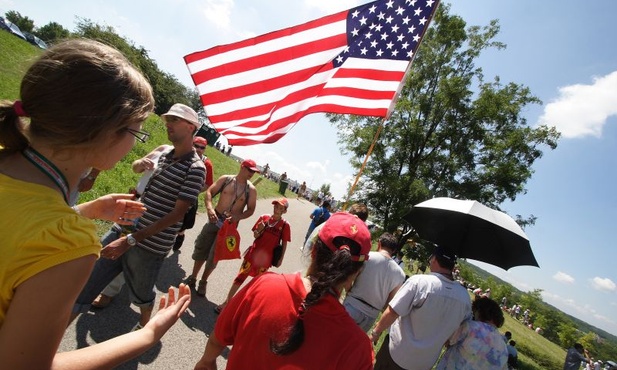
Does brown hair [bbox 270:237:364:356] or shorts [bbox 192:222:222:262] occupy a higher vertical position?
brown hair [bbox 270:237:364:356]

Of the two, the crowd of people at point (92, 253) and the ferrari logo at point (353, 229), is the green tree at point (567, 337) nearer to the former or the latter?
the ferrari logo at point (353, 229)

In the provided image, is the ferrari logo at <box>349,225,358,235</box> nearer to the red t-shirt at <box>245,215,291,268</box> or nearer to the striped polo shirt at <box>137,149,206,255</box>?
the striped polo shirt at <box>137,149,206,255</box>

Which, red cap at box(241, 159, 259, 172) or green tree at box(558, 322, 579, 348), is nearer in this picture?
red cap at box(241, 159, 259, 172)

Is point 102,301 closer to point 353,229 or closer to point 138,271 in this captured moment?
point 138,271

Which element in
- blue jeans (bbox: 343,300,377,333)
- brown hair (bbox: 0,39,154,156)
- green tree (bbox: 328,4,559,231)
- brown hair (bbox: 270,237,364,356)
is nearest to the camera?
brown hair (bbox: 0,39,154,156)

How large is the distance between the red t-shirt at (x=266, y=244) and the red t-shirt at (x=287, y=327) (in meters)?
3.30

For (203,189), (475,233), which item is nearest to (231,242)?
(203,189)

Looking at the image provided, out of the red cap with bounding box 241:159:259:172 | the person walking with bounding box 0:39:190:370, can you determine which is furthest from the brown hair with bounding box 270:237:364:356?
the red cap with bounding box 241:159:259:172

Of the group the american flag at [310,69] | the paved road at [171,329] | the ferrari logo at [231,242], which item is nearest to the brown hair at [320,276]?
the paved road at [171,329]

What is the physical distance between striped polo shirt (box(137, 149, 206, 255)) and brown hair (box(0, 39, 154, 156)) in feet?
7.20

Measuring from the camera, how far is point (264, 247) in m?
5.01

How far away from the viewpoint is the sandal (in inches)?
151

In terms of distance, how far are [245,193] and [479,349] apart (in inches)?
146

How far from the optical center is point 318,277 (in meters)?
1.65
